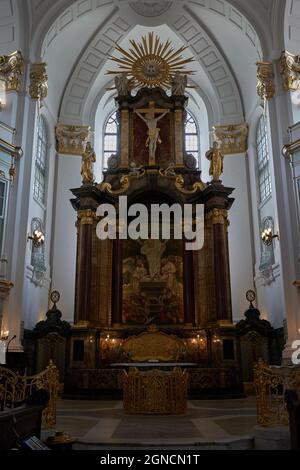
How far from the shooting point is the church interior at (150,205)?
44.8 ft

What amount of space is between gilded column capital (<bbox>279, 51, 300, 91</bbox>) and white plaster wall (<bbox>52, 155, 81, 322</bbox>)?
8.88m

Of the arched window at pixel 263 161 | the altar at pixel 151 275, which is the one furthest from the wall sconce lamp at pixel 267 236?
the altar at pixel 151 275

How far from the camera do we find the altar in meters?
14.4

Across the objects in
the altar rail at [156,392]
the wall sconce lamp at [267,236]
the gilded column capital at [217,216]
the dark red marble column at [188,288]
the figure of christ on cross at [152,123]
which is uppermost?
the figure of christ on cross at [152,123]

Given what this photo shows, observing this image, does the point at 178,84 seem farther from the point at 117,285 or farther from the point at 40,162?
the point at 117,285

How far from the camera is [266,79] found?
51.6 feet

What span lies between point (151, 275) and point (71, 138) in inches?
294

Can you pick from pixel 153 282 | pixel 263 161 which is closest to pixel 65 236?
pixel 153 282

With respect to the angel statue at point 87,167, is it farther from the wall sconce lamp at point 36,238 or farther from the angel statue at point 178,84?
the angel statue at point 178,84

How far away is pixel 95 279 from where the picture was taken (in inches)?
620

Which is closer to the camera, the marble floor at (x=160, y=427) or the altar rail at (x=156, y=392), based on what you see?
the marble floor at (x=160, y=427)

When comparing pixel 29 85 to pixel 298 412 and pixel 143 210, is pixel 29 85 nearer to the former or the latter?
pixel 143 210

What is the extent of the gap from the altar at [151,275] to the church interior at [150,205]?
5 cm

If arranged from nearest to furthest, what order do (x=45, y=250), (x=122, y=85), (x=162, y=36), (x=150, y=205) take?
(x=150, y=205) → (x=45, y=250) → (x=122, y=85) → (x=162, y=36)
